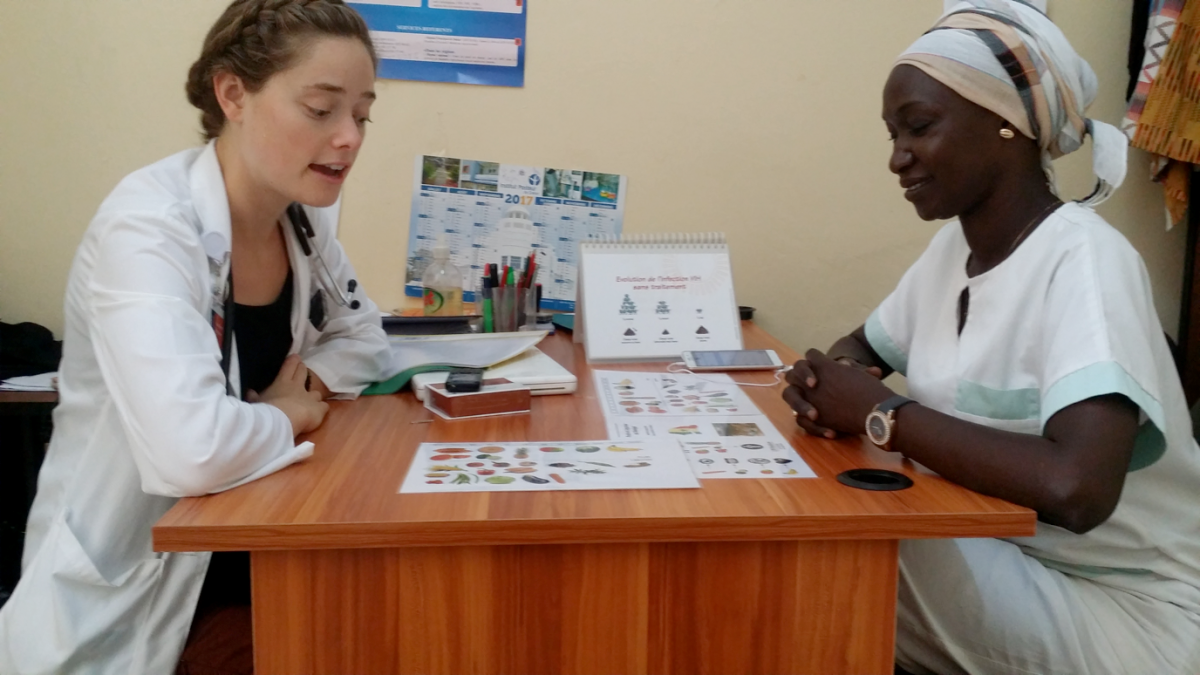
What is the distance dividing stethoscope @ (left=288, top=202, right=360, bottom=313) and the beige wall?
63 centimetres

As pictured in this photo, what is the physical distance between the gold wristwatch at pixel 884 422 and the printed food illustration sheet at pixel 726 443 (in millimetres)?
99

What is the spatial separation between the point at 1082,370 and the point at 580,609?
2.03 ft

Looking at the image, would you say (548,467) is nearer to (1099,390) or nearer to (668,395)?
(668,395)

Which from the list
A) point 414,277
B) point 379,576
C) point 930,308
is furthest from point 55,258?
point 930,308

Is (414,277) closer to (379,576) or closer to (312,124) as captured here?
(312,124)

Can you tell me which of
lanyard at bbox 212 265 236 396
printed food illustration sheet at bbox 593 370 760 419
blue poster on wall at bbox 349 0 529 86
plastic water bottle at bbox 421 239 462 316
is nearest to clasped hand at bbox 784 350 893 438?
printed food illustration sheet at bbox 593 370 760 419

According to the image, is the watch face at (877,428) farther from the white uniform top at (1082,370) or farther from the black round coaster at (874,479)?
the white uniform top at (1082,370)

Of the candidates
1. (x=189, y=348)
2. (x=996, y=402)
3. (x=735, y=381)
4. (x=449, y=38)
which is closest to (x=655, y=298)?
(x=735, y=381)

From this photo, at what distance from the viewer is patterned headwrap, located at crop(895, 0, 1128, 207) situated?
1.17 meters

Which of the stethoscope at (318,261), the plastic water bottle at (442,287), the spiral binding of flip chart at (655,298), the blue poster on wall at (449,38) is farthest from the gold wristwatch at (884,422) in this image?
the blue poster on wall at (449,38)

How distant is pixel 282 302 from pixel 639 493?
0.75 m

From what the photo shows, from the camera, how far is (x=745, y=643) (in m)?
0.95

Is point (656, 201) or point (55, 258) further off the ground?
point (656, 201)

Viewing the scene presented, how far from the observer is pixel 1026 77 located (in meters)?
1.17
